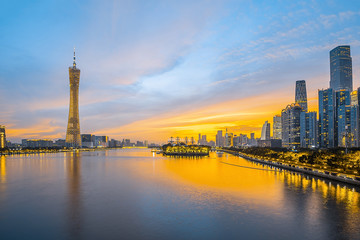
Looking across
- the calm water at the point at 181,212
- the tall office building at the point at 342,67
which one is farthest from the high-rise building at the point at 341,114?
the calm water at the point at 181,212

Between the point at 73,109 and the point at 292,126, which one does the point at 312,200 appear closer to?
the point at 73,109

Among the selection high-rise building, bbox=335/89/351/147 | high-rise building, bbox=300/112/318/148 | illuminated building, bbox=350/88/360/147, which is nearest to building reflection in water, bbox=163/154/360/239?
illuminated building, bbox=350/88/360/147

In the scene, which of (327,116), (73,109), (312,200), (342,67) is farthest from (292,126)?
(312,200)

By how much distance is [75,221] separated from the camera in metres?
17.0

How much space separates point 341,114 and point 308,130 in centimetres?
3370

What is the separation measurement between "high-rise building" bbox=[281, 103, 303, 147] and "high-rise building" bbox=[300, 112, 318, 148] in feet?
19.8

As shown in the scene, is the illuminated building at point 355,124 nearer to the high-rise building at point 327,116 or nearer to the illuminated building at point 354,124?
the illuminated building at point 354,124

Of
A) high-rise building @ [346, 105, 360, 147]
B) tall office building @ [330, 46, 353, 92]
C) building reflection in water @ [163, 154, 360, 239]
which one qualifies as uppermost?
tall office building @ [330, 46, 353, 92]

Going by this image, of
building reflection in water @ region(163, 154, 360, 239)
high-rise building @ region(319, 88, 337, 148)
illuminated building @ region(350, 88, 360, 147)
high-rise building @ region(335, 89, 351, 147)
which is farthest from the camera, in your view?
high-rise building @ region(319, 88, 337, 148)

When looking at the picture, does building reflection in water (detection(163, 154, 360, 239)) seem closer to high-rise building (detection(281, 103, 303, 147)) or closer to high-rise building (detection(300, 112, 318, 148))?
high-rise building (detection(300, 112, 318, 148))

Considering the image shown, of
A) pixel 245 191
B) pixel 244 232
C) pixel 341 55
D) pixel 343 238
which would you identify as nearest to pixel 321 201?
pixel 245 191

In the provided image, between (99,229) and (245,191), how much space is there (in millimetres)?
15508

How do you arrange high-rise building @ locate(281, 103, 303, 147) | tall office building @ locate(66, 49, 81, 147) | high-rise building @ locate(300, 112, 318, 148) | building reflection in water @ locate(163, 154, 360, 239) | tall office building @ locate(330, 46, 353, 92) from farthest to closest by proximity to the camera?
tall office building @ locate(330, 46, 353, 92), high-rise building @ locate(281, 103, 303, 147), high-rise building @ locate(300, 112, 318, 148), tall office building @ locate(66, 49, 81, 147), building reflection in water @ locate(163, 154, 360, 239)

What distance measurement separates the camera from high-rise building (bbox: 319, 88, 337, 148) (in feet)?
445
